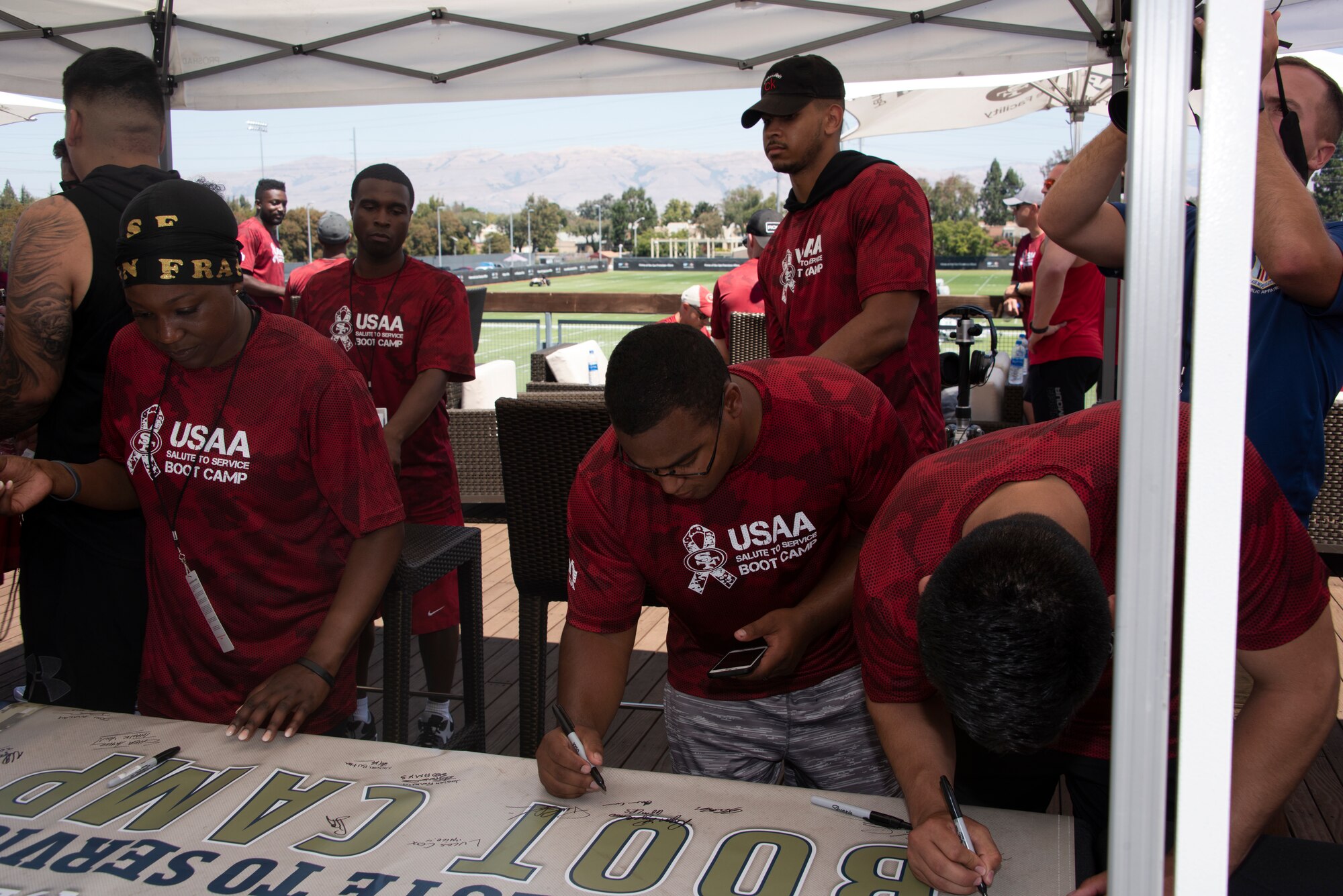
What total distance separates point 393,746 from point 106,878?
45cm

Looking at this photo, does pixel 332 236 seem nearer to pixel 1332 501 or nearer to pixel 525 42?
pixel 525 42

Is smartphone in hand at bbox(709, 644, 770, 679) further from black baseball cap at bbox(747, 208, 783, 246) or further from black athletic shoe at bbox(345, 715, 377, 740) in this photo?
black baseball cap at bbox(747, 208, 783, 246)

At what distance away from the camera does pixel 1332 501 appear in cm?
465

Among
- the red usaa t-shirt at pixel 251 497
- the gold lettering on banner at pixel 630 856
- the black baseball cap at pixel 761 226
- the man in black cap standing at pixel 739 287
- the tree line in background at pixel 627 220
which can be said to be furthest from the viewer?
the tree line in background at pixel 627 220

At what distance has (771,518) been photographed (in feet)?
5.88

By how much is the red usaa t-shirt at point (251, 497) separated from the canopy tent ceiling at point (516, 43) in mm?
3149

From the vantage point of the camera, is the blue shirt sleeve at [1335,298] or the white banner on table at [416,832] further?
the blue shirt sleeve at [1335,298]

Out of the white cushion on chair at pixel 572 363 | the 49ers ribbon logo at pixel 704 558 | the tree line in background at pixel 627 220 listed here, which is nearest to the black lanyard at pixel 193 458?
the 49ers ribbon logo at pixel 704 558

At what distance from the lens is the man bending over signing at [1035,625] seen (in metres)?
1.13

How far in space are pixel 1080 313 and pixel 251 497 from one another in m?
4.12

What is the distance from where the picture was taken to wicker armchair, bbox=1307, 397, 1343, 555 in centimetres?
458

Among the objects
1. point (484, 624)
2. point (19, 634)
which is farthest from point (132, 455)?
point (19, 634)

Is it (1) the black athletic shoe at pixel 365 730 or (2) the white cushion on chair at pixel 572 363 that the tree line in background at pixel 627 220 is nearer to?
(2) the white cushion on chair at pixel 572 363

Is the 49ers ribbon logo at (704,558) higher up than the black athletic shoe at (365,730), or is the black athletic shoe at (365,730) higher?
the 49ers ribbon logo at (704,558)
